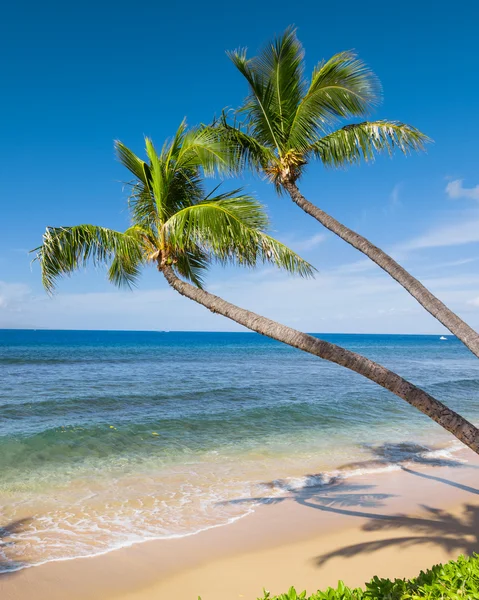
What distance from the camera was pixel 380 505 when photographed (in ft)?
26.8

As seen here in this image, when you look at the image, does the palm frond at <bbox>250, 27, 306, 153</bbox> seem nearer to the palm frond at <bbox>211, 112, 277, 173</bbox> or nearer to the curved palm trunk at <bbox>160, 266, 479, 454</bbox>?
the palm frond at <bbox>211, 112, 277, 173</bbox>

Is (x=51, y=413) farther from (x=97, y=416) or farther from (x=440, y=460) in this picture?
(x=440, y=460)

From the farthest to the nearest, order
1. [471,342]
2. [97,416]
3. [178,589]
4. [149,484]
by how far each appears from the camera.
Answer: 1. [97,416]
2. [149,484]
3. [178,589]
4. [471,342]

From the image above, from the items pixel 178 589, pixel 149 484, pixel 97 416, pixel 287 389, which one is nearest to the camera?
pixel 178 589

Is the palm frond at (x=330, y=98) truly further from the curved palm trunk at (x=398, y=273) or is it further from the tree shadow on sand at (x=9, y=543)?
the tree shadow on sand at (x=9, y=543)

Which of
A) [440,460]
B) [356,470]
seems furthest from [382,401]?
[356,470]

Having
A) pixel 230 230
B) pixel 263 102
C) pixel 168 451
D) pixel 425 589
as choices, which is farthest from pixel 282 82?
pixel 168 451

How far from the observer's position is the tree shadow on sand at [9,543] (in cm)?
594

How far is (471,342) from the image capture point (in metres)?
4.19

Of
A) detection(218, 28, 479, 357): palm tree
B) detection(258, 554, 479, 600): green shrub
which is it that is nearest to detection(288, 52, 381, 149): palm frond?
detection(218, 28, 479, 357): palm tree

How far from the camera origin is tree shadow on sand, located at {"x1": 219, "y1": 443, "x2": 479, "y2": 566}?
6469 mm

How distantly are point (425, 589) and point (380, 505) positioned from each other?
17.6 ft

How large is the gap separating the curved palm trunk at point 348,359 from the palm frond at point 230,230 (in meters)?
0.61

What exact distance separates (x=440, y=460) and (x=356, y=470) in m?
2.57
